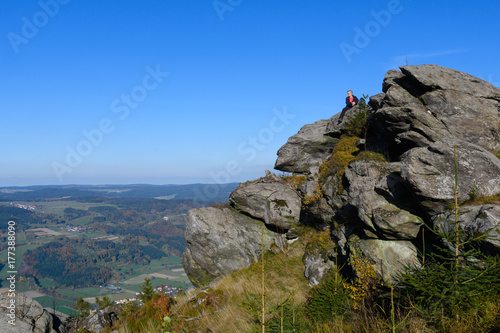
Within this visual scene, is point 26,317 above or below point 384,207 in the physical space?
below

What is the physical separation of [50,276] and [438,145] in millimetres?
156143

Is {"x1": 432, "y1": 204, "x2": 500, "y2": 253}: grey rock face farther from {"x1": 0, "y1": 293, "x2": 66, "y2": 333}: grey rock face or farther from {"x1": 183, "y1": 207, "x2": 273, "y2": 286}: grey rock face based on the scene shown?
{"x1": 0, "y1": 293, "x2": 66, "y2": 333}: grey rock face

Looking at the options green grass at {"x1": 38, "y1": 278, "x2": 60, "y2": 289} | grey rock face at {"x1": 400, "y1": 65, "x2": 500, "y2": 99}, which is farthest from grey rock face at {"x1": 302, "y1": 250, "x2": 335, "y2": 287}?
green grass at {"x1": 38, "y1": 278, "x2": 60, "y2": 289}

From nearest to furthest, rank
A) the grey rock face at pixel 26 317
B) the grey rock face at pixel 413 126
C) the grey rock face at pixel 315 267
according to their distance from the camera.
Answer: the grey rock face at pixel 413 126, the grey rock face at pixel 26 317, the grey rock face at pixel 315 267

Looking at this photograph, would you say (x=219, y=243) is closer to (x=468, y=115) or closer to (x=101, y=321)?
(x=101, y=321)

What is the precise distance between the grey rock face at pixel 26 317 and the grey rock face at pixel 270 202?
11.4 meters

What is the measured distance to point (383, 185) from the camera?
38.0 feet

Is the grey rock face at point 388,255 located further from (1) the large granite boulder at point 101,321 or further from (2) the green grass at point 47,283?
(2) the green grass at point 47,283

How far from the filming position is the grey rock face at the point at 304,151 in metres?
21.0

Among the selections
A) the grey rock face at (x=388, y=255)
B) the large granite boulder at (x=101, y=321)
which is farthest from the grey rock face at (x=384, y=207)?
the large granite boulder at (x=101, y=321)

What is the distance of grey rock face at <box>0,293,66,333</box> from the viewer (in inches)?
519

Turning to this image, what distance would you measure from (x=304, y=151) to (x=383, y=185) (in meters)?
10.1

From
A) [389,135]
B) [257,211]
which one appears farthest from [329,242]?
[389,135]

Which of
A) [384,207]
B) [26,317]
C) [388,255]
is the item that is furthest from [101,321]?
[384,207]
